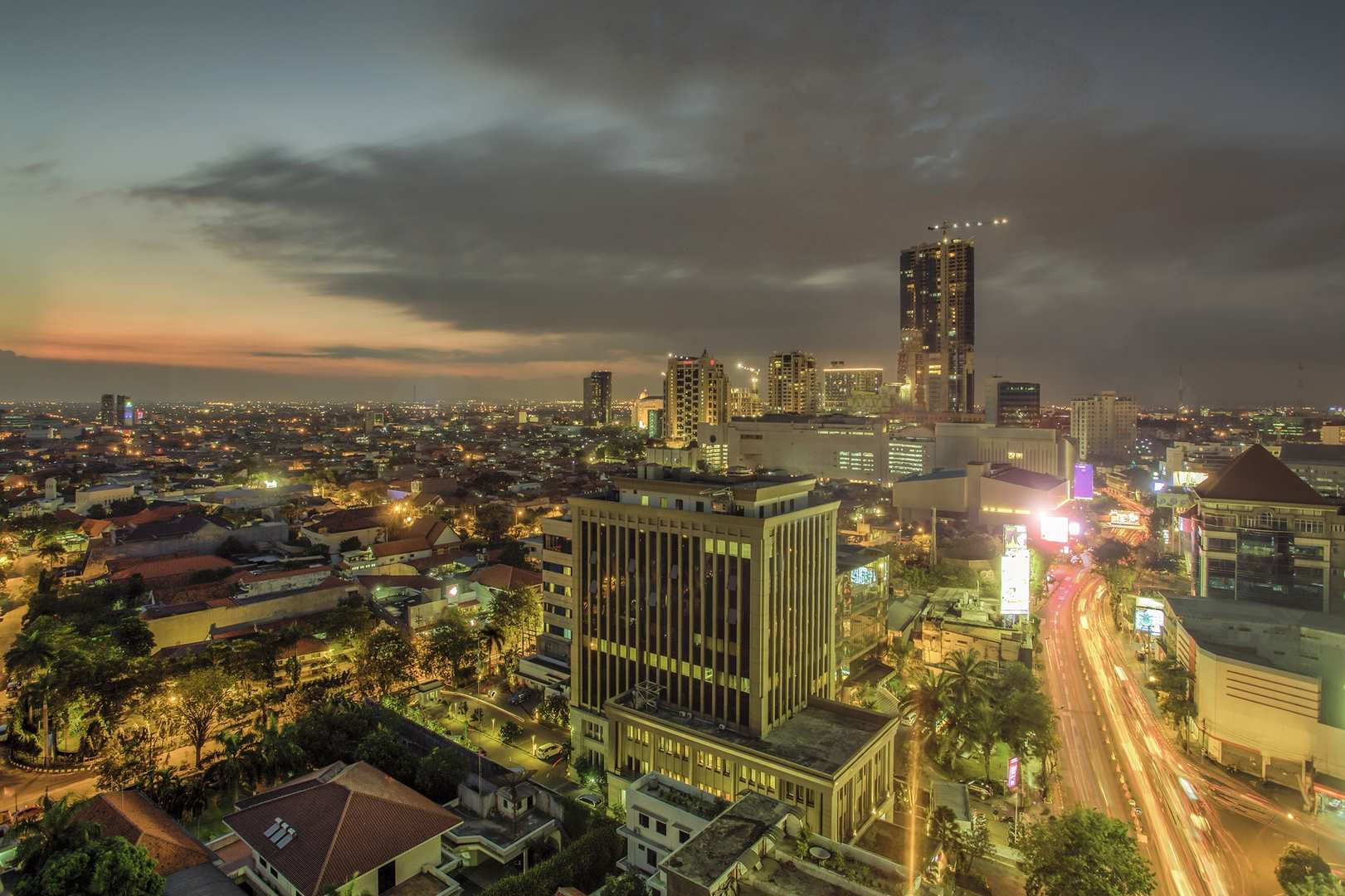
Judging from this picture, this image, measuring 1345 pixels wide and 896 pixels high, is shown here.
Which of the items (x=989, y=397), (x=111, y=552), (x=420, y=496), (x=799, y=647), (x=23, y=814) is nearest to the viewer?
(x=23, y=814)

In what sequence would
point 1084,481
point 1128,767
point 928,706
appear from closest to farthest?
point 1128,767 < point 928,706 < point 1084,481

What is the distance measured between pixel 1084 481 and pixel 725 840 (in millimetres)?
122971

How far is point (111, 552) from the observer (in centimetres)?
6256

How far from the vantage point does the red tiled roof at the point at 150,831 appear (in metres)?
22.6

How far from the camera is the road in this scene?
1117 inches

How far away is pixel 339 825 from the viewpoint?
2272 cm

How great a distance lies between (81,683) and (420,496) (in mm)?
65791

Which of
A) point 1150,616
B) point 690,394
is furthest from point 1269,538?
point 690,394

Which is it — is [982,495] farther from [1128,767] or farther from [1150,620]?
[1128,767]

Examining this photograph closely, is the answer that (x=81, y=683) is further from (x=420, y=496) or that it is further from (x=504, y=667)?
(x=420, y=496)

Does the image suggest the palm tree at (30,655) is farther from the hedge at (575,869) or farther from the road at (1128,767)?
the road at (1128,767)

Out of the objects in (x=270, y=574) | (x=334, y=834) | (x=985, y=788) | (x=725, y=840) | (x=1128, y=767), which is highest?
(x=725, y=840)

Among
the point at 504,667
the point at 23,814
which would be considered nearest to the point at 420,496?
the point at 504,667

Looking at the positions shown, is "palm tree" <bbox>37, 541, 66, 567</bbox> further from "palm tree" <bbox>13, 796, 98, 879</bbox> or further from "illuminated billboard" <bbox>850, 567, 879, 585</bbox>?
"illuminated billboard" <bbox>850, 567, 879, 585</bbox>
